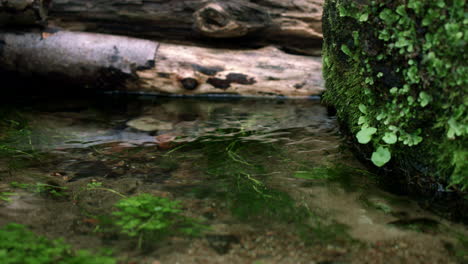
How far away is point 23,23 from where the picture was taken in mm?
5090

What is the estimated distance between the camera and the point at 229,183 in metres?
2.60

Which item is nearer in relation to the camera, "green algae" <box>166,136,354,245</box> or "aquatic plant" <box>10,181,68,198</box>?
"green algae" <box>166,136,354,245</box>

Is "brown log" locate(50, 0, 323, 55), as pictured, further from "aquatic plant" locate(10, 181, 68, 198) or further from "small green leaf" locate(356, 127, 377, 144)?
"aquatic plant" locate(10, 181, 68, 198)

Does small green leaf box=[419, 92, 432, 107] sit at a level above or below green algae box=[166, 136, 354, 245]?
above

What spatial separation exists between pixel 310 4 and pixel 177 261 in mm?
4655

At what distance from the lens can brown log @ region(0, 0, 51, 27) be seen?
15.8 ft

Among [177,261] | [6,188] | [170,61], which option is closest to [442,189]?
[177,261]

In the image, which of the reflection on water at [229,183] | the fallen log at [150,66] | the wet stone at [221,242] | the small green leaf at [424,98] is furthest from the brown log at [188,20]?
the wet stone at [221,242]

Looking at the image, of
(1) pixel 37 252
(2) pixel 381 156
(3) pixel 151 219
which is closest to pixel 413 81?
(2) pixel 381 156

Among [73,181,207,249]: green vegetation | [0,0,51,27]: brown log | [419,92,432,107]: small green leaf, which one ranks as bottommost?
[73,181,207,249]: green vegetation

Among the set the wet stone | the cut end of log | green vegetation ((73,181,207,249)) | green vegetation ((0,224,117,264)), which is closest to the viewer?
green vegetation ((0,224,117,264))

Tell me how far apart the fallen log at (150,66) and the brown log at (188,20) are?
0.34 m

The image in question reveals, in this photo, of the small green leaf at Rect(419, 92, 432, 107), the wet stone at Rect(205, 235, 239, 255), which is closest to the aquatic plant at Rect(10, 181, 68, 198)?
the wet stone at Rect(205, 235, 239, 255)

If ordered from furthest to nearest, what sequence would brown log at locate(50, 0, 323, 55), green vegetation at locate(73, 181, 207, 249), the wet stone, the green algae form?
brown log at locate(50, 0, 323, 55), the green algae, green vegetation at locate(73, 181, 207, 249), the wet stone
